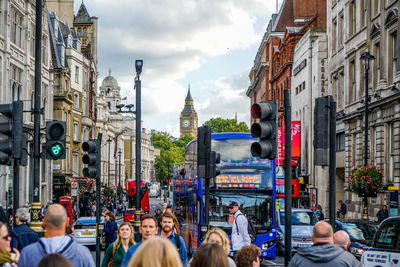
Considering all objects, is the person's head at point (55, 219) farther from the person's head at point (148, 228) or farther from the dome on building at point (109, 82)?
the dome on building at point (109, 82)

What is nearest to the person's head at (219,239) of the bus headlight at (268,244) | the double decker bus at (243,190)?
the double decker bus at (243,190)

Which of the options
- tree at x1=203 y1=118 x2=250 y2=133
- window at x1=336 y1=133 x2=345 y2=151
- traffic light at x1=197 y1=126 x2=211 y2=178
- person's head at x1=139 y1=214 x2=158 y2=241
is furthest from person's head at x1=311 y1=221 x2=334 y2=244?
tree at x1=203 y1=118 x2=250 y2=133

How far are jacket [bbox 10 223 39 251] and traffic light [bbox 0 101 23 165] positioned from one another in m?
2.15

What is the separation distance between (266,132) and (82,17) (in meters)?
70.2

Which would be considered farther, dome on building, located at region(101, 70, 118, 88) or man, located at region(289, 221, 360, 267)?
dome on building, located at region(101, 70, 118, 88)

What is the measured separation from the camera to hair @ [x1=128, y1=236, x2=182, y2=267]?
4.60 metres

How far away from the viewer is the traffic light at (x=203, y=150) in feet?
50.8

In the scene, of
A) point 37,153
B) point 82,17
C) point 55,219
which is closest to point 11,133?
point 37,153

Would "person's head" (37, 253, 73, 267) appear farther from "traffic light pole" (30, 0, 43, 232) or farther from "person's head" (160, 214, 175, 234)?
"traffic light pole" (30, 0, 43, 232)

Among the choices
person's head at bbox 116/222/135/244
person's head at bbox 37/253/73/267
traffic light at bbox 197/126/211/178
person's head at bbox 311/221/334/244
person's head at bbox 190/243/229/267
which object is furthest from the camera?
traffic light at bbox 197/126/211/178

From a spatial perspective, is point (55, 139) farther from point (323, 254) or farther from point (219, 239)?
point (323, 254)

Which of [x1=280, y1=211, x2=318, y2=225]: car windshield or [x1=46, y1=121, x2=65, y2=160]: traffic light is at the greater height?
[x1=46, y1=121, x2=65, y2=160]: traffic light

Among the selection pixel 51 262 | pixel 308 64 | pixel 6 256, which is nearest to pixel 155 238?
pixel 51 262

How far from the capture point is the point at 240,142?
21.8 m
